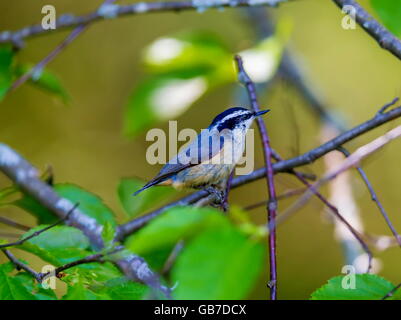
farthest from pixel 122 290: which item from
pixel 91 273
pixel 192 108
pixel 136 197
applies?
pixel 192 108

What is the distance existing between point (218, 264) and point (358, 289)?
536 mm

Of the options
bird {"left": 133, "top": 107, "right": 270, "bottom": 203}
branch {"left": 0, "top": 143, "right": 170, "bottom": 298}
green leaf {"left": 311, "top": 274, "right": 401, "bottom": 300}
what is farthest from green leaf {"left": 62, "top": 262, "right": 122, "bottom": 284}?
bird {"left": 133, "top": 107, "right": 270, "bottom": 203}

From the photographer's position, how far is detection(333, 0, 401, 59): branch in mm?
1791

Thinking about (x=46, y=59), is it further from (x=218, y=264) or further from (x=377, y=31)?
(x=218, y=264)

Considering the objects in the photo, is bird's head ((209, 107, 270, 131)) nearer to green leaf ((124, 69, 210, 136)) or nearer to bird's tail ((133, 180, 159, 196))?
green leaf ((124, 69, 210, 136))

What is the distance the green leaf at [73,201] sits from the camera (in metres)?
2.28

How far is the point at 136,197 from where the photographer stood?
2184 millimetres

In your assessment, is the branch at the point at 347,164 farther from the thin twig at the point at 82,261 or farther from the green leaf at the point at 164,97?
the green leaf at the point at 164,97

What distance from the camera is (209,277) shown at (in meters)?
0.86

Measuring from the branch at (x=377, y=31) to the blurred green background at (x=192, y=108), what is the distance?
248 centimetres

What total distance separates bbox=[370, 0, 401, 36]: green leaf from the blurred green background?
2.82 meters

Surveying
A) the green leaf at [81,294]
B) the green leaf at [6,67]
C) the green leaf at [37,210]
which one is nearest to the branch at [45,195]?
the green leaf at [37,210]

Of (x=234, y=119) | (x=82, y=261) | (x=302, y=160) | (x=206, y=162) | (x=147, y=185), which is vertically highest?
(x=234, y=119)
